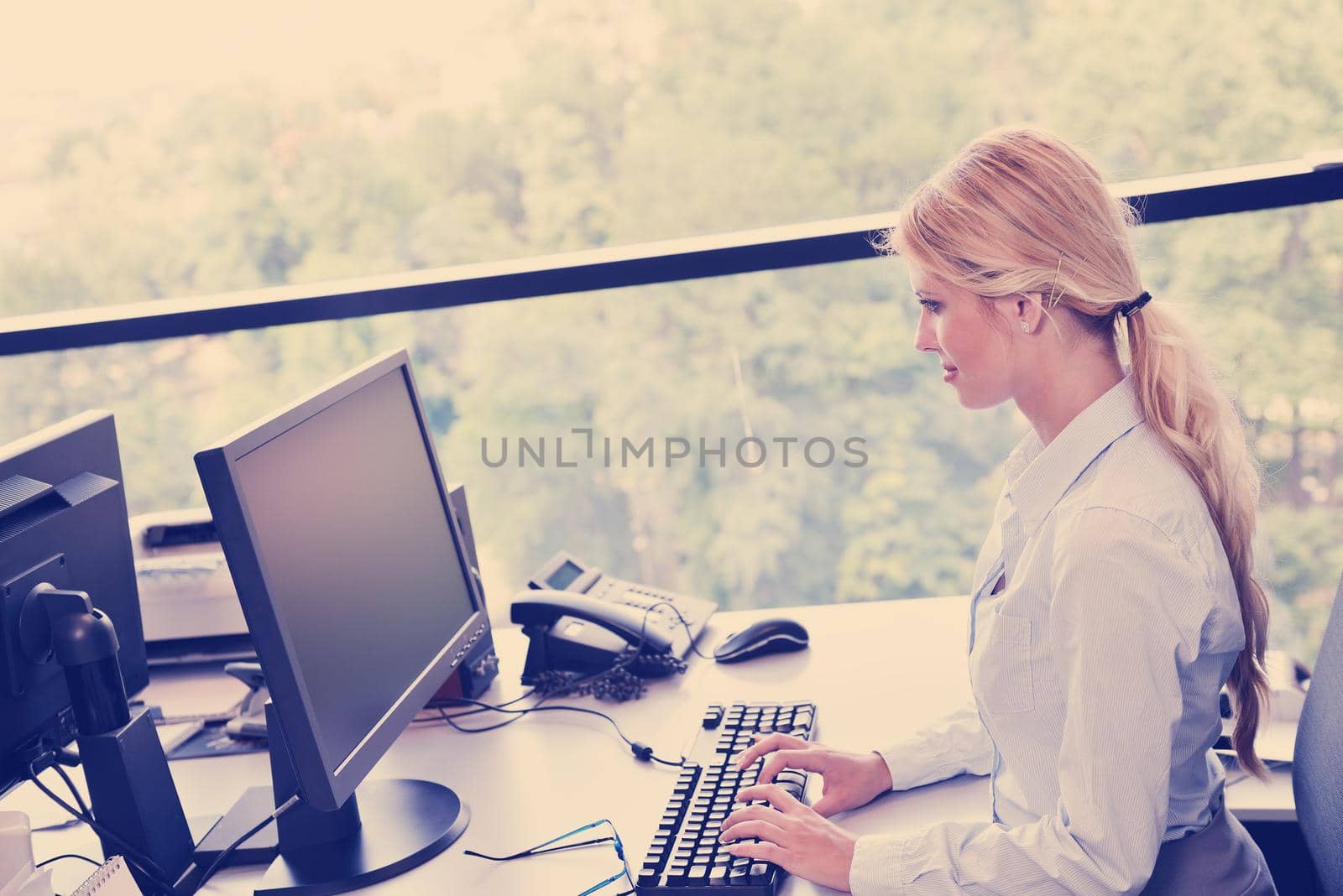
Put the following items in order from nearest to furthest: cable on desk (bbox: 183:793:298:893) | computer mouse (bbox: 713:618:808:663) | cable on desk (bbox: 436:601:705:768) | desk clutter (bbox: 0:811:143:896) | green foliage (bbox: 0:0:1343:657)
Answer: desk clutter (bbox: 0:811:143:896)
cable on desk (bbox: 183:793:298:893)
cable on desk (bbox: 436:601:705:768)
computer mouse (bbox: 713:618:808:663)
green foliage (bbox: 0:0:1343:657)

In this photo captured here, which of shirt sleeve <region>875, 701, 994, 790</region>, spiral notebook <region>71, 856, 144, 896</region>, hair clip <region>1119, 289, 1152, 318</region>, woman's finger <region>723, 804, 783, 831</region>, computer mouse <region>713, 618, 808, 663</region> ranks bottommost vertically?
computer mouse <region>713, 618, 808, 663</region>

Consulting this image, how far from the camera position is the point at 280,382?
5555 millimetres

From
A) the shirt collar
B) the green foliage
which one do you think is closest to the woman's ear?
the shirt collar

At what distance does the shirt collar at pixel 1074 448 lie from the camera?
112 cm

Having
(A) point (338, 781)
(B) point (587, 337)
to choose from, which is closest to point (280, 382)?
(B) point (587, 337)

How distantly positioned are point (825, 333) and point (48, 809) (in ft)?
14.5

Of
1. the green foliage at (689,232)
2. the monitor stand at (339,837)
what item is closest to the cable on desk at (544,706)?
the monitor stand at (339,837)

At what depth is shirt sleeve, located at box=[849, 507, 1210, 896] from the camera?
96cm

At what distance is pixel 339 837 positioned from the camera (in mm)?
1197

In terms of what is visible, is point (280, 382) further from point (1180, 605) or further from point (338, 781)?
point (1180, 605)

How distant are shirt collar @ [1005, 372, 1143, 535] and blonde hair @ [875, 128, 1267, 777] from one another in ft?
0.06

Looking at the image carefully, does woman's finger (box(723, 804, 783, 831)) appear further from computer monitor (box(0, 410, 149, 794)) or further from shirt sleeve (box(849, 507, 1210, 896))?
computer monitor (box(0, 410, 149, 794))

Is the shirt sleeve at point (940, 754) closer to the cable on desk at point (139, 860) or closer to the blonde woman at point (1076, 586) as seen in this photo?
the blonde woman at point (1076, 586)

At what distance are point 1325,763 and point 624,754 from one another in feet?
2.45
